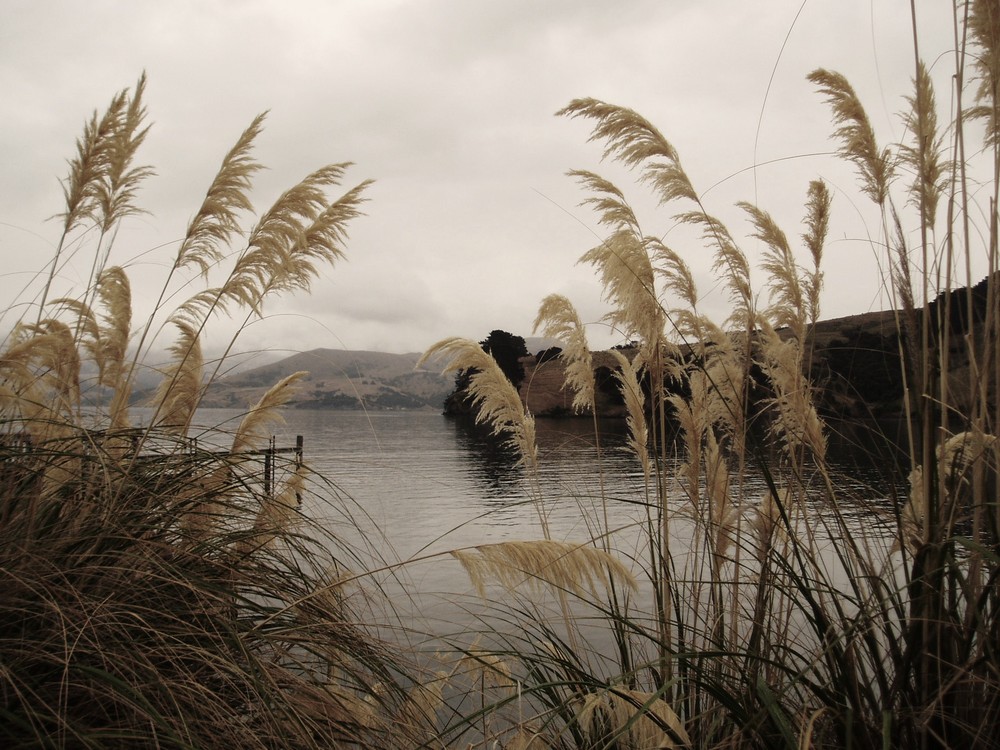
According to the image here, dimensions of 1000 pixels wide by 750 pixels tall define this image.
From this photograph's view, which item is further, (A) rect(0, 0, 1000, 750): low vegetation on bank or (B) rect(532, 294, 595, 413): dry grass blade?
(B) rect(532, 294, 595, 413): dry grass blade

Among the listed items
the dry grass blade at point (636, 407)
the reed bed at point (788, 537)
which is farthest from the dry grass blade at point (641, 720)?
the dry grass blade at point (636, 407)

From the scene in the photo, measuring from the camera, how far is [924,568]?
2871 millimetres

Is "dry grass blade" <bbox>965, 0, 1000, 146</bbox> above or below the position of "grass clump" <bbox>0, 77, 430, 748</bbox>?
above

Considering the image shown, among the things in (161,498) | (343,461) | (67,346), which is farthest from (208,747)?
(343,461)

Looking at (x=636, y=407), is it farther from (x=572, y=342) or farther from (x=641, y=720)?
(x=641, y=720)

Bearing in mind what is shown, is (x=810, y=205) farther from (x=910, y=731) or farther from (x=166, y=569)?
(x=166, y=569)

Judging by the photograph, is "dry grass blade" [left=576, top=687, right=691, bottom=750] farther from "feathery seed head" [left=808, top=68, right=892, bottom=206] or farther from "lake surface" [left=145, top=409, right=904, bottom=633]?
"feathery seed head" [left=808, top=68, right=892, bottom=206]

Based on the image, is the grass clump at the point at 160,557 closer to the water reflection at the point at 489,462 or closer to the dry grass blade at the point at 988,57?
the dry grass blade at the point at 988,57

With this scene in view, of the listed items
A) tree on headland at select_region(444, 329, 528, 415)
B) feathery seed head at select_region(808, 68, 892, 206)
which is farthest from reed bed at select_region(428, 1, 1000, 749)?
tree on headland at select_region(444, 329, 528, 415)

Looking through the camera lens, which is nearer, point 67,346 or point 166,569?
point 166,569

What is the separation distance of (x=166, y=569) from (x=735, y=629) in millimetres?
3006

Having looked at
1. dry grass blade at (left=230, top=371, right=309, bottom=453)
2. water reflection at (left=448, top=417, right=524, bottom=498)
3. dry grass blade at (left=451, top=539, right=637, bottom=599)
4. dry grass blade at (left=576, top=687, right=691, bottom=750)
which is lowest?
water reflection at (left=448, top=417, right=524, bottom=498)

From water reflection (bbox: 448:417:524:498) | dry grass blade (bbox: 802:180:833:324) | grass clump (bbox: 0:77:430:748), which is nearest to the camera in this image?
grass clump (bbox: 0:77:430:748)

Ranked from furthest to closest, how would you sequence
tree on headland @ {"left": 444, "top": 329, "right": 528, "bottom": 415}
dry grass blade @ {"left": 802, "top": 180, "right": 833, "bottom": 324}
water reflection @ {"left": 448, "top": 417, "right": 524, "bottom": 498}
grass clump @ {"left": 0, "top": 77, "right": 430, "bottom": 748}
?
tree on headland @ {"left": 444, "top": 329, "right": 528, "bottom": 415}, water reflection @ {"left": 448, "top": 417, "right": 524, "bottom": 498}, dry grass blade @ {"left": 802, "top": 180, "right": 833, "bottom": 324}, grass clump @ {"left": 0, "top": 77, "right": 430, "bottom": 748}
